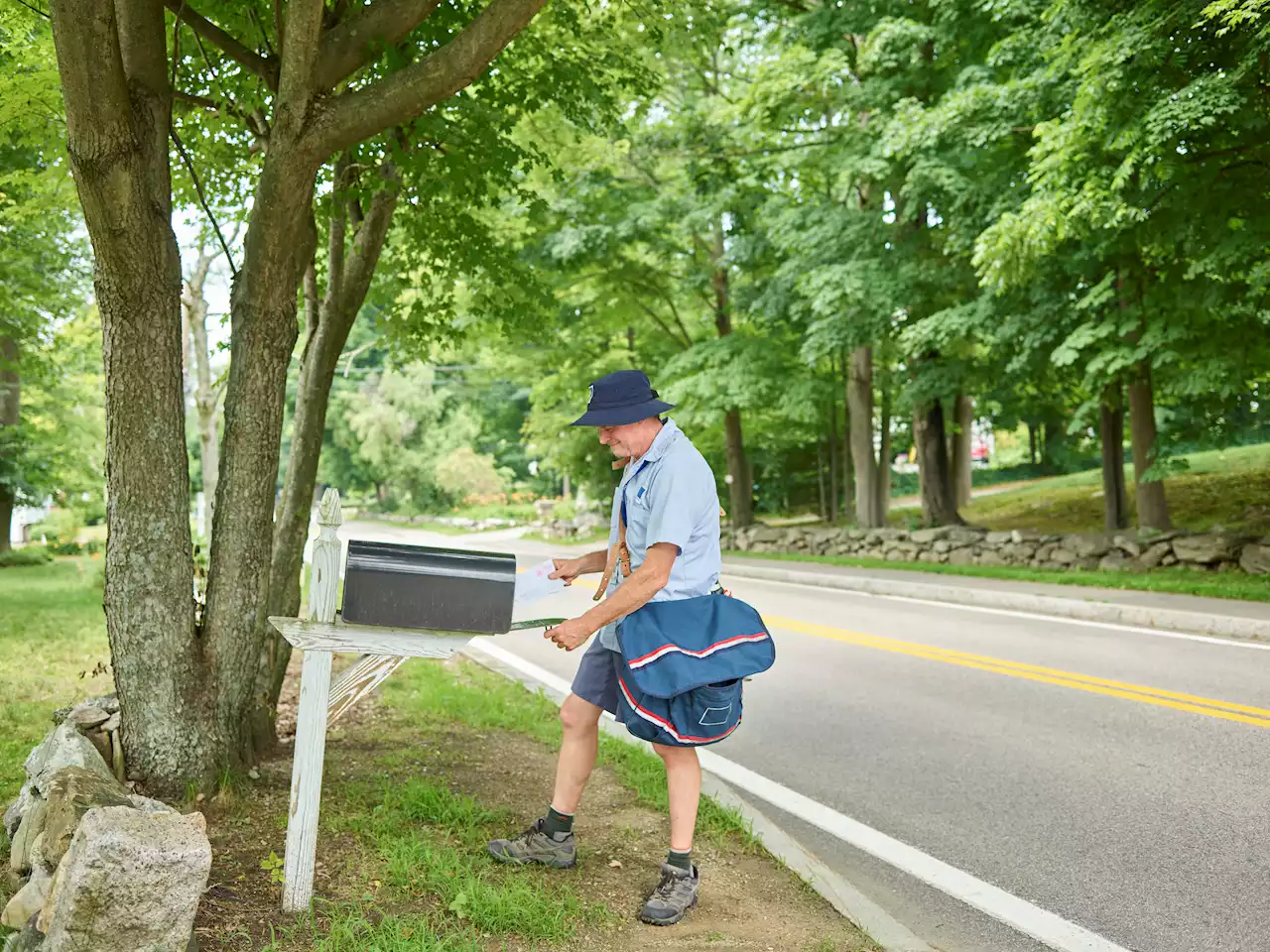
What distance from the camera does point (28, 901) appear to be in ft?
10.0

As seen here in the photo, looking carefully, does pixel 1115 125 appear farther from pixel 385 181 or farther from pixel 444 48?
pixel 444 48

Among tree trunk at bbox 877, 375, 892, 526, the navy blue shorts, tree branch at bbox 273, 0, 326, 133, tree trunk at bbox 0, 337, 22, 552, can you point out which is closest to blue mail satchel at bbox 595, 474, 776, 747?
the navy blue shorts

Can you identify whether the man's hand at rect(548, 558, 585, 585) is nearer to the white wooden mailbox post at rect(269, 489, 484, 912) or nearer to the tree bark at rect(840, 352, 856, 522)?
the white wooden mailbox post at rect(269, 489, 484, 912)

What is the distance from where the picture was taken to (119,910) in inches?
108

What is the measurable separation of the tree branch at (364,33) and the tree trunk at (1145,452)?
13.2 m

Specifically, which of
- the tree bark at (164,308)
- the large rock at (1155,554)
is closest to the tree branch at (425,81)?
the tree bark at (164,308)

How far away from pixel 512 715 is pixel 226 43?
440 centimetres

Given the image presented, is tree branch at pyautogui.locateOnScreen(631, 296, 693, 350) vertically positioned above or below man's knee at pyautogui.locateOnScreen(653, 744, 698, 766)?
above

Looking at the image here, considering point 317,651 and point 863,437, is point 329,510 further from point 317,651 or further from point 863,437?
point 863,437

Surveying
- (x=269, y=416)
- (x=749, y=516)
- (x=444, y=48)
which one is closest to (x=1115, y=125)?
(x=444, y=48)

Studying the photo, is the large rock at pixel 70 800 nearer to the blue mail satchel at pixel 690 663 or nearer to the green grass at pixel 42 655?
the green grass at pixel 42 655

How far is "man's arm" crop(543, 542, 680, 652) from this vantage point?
138 inches

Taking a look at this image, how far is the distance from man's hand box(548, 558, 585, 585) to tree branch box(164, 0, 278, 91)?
2.85 m

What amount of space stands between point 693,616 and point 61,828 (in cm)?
220
